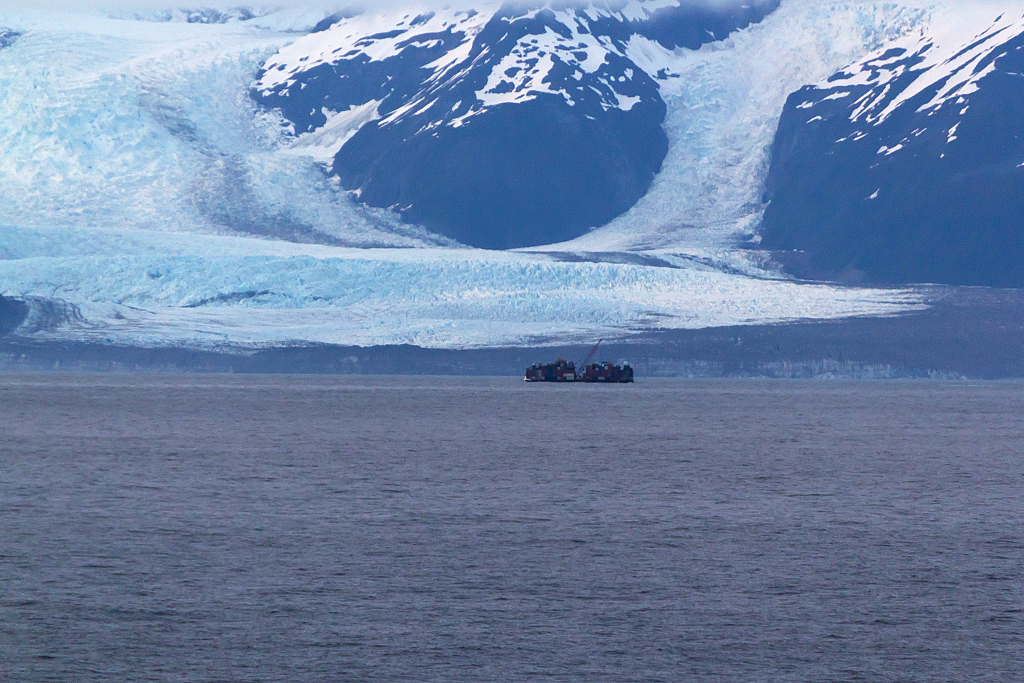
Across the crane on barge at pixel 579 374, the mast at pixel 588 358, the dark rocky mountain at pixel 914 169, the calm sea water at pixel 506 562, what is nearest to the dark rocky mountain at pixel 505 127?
the dark rocky mountain at pixel 914 169

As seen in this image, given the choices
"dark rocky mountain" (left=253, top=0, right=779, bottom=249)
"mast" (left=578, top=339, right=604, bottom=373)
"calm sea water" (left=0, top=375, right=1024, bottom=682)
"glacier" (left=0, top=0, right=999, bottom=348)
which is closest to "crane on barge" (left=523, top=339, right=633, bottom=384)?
"mast" (left=578, top=339, right=604, bottom=373)

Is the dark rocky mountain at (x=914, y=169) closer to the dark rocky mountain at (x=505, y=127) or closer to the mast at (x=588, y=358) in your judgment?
the dark rocky mountain at (x=505, y=127)

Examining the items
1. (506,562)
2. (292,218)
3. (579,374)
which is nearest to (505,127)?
(292,218)

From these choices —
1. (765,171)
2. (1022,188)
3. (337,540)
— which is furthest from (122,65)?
(337,540)

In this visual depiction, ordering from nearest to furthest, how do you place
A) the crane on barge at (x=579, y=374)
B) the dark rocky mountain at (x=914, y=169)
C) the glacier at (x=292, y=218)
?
the glacier at (x=292, y=218) → the crane on barge at (x=579, y=374) → the dark rocky mountain at (x=914, y=169)

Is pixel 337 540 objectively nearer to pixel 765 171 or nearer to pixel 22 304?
pixel 22 304

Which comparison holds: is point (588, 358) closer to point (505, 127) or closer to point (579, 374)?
point (579, 374)
